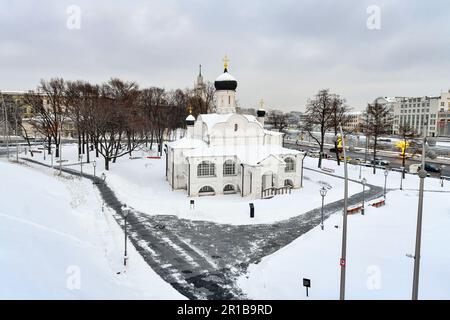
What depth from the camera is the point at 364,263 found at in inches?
614

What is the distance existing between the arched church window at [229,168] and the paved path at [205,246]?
31.6 ft

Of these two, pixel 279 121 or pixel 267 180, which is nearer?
pixel 267 180

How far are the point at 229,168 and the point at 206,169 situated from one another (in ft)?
7.57

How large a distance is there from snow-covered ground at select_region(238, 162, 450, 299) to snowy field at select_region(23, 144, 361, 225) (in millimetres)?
4719

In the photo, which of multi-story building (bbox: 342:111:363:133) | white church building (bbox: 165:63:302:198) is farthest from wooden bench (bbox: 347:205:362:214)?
multi-story building (bbox: 342:111:363:133)

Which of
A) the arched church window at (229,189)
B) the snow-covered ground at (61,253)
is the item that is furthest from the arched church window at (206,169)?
the snow-covered ground at (61,253)

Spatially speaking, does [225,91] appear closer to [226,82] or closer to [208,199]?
[226,82]

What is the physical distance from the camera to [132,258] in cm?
1734

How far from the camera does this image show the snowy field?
2514 centimetres

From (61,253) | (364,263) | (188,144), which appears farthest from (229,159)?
(61,253)

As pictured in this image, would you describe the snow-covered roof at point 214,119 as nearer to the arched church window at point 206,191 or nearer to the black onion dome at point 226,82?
the black onion dome at point 226,82

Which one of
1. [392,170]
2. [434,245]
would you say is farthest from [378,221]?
[392,170]

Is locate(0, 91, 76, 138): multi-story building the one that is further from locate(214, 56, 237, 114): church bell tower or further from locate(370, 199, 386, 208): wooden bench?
locate(370, 199, 386, 208): wooden bench
